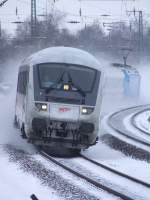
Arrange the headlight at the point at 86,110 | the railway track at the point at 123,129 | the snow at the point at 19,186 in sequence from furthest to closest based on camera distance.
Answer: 1. the railway track at the point at 123,129
2. the headlight at the point at 86,110
3. the snow at the point at 19,186

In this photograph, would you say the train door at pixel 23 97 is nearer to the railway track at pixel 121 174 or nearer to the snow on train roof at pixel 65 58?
the snow on train roof at pixel 65 58

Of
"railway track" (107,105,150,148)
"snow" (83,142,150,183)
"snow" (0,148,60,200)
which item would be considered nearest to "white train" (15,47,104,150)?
"snow" (83,142,150,183)

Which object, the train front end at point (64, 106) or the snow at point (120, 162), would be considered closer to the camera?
the snow at point (120, 162)

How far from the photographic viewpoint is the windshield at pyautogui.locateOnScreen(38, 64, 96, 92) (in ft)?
49.9

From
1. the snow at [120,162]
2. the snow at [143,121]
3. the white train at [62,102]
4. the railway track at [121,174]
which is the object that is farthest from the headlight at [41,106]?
the snow at [143,121]

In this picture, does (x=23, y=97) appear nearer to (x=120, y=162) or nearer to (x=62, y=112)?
(x=62, y=112)

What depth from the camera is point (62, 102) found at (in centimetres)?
1484

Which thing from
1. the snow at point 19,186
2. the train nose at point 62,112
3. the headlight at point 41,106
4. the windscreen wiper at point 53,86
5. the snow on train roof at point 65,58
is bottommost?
the snow at point 19,186

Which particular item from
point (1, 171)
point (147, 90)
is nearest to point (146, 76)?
point (147, 90)

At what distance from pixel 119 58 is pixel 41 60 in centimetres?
5472

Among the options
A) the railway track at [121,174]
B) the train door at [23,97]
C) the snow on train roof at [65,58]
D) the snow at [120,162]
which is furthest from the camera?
the train door at [23,97]

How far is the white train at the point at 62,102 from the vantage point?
14797 mm

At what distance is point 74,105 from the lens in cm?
1486

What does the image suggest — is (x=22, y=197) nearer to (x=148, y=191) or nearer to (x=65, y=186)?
(x=65, y=186)
